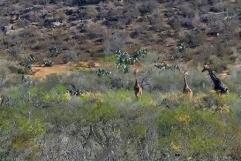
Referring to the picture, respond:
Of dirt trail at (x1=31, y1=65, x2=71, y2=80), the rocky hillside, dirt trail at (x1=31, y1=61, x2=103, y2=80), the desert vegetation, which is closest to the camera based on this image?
the desert vegetation

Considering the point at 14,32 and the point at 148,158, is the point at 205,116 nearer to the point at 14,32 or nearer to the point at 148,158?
the point at 148,158

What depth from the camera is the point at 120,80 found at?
32.2 m

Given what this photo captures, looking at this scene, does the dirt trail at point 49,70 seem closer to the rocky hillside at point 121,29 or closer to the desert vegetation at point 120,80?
the desert vegetation at point 120,80

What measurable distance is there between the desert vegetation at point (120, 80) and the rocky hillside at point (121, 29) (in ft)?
0.29

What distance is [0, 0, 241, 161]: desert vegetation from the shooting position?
11508 mm

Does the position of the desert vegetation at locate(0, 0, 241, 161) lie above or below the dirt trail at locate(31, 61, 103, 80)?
above

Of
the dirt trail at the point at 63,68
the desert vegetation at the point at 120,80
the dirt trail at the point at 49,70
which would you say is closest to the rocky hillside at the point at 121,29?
the desert vegetation at the point at 120,80

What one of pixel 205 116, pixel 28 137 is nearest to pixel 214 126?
pixel 205 116

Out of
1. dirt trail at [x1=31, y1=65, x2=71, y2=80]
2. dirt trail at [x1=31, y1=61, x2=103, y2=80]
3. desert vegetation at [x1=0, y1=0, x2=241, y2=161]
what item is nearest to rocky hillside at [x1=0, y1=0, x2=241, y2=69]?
desert vegetation at [x1=0, y1=0, x2=241, y2=161]

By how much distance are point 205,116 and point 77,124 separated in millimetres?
2691

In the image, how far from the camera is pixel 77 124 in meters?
13.7

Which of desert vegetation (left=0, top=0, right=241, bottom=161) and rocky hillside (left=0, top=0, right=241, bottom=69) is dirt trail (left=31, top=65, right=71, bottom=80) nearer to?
desert vegetation (left=0, top=0, right=241, bottom=161)

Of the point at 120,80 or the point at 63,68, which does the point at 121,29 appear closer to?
the point at 63,68

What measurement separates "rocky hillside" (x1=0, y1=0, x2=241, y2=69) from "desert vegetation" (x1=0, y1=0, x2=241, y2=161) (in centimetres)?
9
